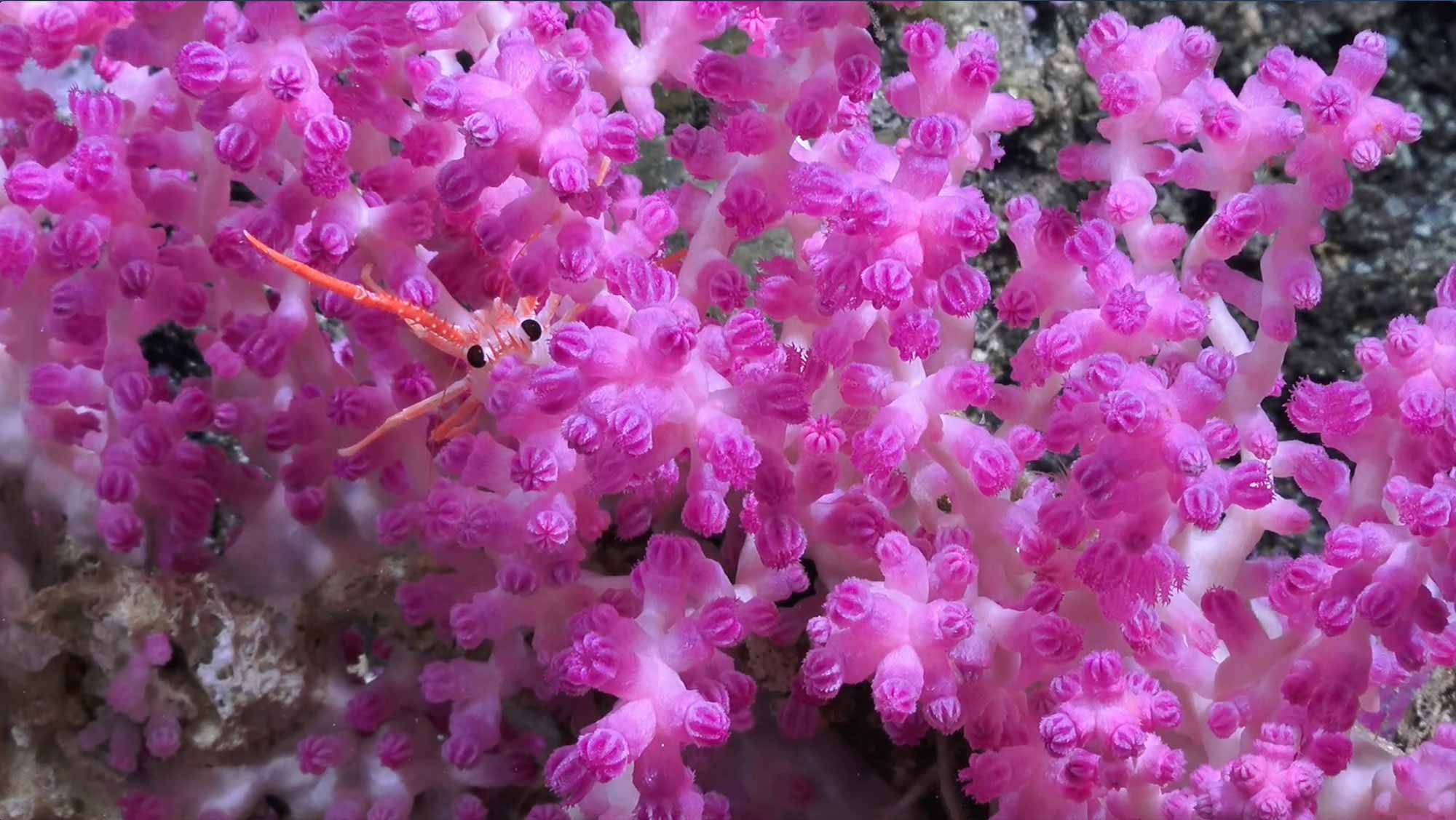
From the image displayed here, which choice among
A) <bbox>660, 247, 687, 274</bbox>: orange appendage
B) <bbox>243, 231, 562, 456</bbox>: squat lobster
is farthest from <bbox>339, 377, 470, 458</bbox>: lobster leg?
<bbox>660, 247, 687, 274</bbox>: orange appendage

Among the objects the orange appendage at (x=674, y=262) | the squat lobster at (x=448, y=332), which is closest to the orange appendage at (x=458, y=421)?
the squat lobster at (x=448, y=332)

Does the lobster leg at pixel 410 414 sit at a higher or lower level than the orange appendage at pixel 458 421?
higher

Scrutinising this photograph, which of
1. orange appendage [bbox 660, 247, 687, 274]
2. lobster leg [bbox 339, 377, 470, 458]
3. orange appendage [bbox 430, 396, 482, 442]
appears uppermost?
orange appendage [bbox 660, 247, 687, 274]

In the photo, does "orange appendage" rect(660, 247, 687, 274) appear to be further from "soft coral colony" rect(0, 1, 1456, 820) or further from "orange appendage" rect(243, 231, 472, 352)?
"orange appendage" rect(243, 231, 472, 352)

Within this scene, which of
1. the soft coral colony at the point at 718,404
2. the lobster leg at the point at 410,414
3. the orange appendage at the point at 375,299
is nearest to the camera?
the soft coral colony at the point at 718,404

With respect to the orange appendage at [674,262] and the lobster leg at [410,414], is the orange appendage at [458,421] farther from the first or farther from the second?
the orange appendage at [674,262]

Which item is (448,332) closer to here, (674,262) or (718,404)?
(674,262)

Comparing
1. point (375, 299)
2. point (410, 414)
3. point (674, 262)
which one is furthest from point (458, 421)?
point (674, 262)

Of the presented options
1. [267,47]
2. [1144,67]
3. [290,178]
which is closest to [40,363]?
[290,178]
